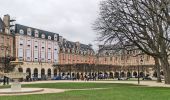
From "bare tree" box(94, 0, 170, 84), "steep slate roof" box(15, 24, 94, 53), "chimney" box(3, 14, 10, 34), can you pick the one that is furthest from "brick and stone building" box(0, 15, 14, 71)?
"bare tree" box(94, 0, 170, 84)

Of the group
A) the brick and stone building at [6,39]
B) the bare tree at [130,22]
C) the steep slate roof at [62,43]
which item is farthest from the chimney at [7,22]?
the bare tree at [130,22]

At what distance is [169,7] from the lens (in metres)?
37.8

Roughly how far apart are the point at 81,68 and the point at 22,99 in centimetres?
7466

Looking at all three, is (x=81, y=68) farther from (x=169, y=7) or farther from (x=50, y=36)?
(x=169, y=7)

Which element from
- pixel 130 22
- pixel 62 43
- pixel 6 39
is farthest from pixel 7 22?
pixel 130 22

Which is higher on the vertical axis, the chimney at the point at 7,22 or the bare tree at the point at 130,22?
the chimney at the point at 7,22

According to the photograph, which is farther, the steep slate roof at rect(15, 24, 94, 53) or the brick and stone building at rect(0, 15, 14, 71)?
the steep slate roof at rect(15, 24, 94, 53)

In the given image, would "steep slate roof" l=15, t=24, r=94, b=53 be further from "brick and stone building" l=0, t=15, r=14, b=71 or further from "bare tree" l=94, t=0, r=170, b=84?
"bare tree" l=94, t=0, r=170, b=84

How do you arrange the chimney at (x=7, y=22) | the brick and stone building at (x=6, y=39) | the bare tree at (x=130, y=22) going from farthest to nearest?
the chimney at (x=7, y=22)
the brick and stone building at (x=6, y=39)
the bare tree at (x=130, y=22)

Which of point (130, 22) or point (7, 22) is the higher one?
point (7, 22)

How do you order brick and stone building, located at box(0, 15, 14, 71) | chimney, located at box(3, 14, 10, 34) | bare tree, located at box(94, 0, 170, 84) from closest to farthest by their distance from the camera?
bare tree, located at box(94, 0, 170, 84) → brick and stone building, located at box(0, 15, 14, 71) → chimney, located at box(3, 14, 10, 34)

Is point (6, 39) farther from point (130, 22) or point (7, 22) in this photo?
point (130, 22)

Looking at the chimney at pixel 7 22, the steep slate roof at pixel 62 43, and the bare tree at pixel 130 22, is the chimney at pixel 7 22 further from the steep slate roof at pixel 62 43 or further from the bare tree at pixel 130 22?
the bare tree at pixel 130 22

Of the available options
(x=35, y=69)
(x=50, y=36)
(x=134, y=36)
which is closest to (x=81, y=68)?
(x=35, y=69)
